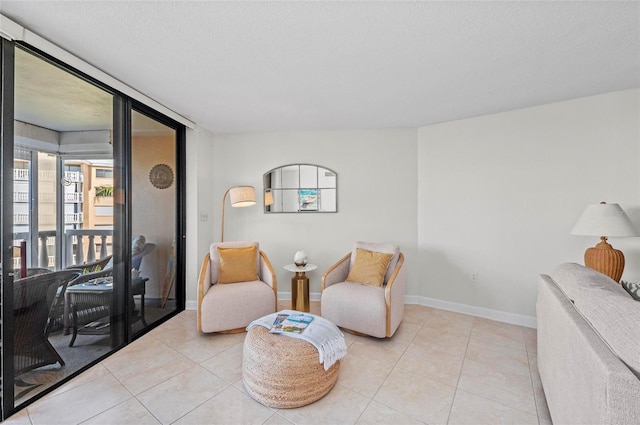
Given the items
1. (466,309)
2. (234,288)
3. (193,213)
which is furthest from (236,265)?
(466,309)

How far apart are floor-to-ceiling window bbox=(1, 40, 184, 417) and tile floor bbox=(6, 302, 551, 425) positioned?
0.28 m

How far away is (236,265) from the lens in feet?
10.0

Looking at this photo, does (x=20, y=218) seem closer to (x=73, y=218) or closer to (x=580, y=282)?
(x=73, y=218)

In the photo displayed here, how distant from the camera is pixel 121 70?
2.19m

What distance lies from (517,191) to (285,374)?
2976 mm

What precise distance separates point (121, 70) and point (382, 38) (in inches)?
78.9

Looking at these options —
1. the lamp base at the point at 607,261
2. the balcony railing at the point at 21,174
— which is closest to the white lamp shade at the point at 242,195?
the balcony railing at the point at 21,174

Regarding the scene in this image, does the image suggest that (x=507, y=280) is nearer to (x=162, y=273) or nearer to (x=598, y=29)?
(x=598, y=29)

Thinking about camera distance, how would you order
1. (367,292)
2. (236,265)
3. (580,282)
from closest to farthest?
(580,282), (367,292), (236,265)

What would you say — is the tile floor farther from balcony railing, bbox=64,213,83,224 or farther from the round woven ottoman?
balcony railing, bbox=64,213,83,224

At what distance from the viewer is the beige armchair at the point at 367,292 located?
2555 millimetres

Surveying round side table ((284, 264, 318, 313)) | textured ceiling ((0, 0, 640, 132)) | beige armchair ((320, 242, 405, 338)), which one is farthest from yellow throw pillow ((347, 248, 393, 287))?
textured ceiling ((0, 0, 640, 132))

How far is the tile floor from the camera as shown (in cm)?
168

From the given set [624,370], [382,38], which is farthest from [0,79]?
[624,370]
